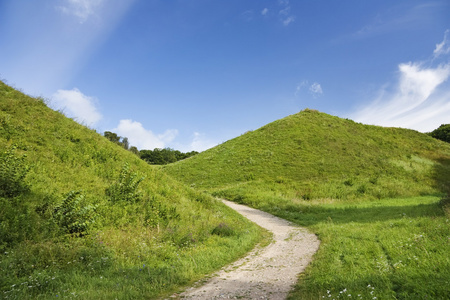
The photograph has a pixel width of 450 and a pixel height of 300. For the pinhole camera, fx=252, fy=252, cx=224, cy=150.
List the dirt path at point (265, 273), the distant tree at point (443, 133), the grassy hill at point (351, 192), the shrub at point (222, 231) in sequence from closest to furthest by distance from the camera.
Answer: the grassy hill at point (351, 192), the dirt path at point (265, 273), the shrub at point (222, 231), the distant tree at point (443, 133)

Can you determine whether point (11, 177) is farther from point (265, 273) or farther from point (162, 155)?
point (162, 155)

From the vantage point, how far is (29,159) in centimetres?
1241

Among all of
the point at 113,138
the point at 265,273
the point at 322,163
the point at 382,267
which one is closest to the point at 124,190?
the point at 265,273

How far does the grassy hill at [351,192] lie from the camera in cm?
596

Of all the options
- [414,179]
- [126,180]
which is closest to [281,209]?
[126,180]

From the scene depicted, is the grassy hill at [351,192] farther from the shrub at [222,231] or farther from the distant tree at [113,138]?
the distant tree at [113,138]

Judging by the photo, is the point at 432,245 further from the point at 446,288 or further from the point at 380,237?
the point at 446,288

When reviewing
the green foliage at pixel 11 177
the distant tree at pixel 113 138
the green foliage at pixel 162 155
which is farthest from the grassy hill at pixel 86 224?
Result: the green foliage at pixel 162 155

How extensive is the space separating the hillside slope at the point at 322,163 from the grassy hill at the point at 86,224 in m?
15.9

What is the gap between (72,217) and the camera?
9.52 meters

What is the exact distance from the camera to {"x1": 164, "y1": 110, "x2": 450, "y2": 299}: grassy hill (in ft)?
19.5

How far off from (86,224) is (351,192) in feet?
89.4

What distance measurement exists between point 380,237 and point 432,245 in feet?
8.05

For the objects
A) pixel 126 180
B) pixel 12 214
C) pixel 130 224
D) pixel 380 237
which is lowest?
pixel 380 237
